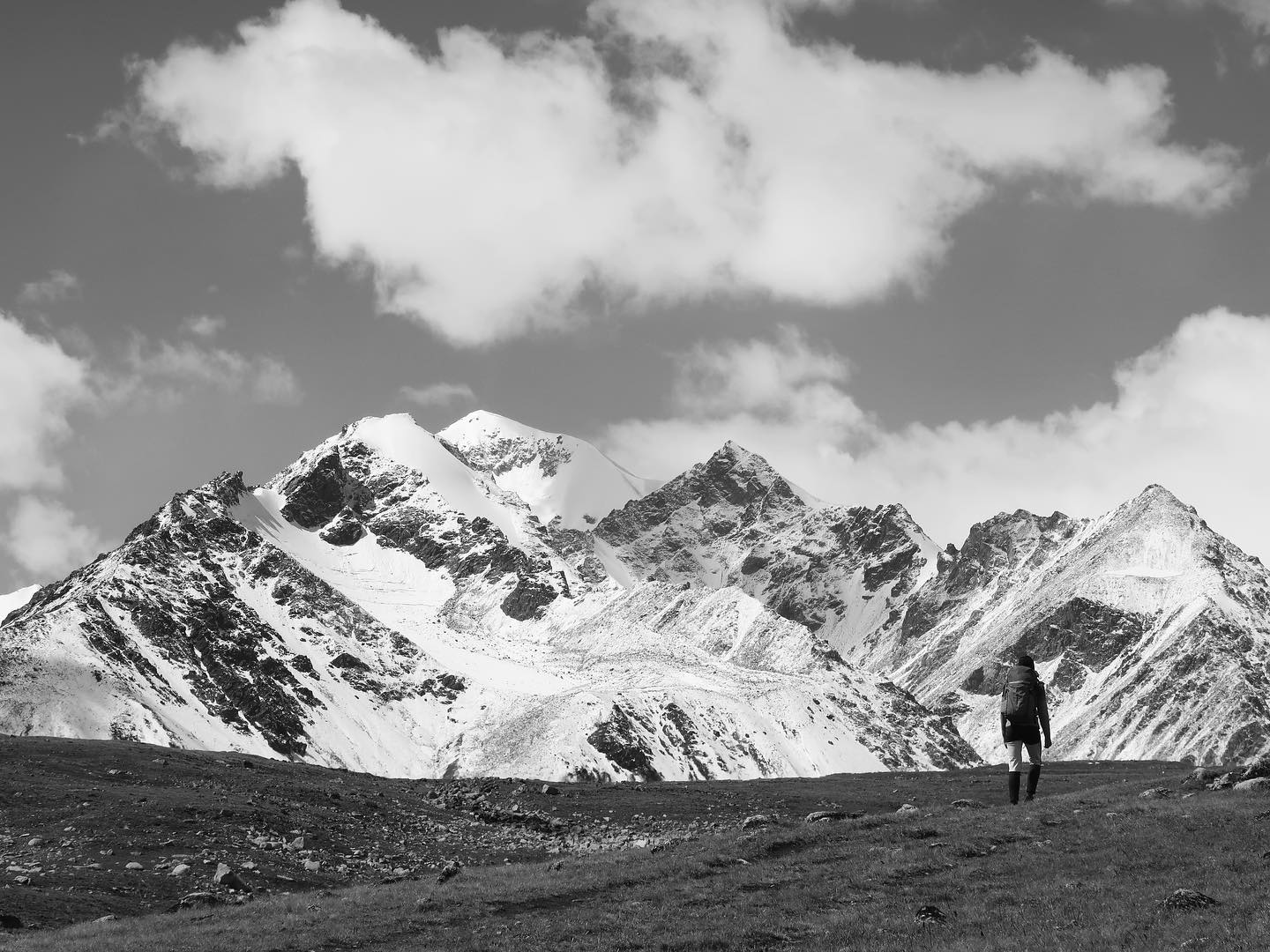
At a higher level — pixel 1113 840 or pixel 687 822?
pixel 687 822

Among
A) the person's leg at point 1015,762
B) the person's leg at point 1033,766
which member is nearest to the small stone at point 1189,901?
the person's leg at point 1033,766

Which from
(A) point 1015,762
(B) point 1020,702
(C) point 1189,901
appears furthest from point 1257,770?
(C) point 1189,901

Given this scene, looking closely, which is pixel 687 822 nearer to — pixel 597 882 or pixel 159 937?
pixel 597 882

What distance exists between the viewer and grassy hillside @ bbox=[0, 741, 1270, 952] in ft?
87.2

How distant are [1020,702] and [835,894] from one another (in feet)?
36.5

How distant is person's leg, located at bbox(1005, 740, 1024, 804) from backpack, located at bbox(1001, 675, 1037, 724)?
3.17ft

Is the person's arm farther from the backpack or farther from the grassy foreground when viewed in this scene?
the grassy foreground

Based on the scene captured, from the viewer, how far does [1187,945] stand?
23953 millimetres

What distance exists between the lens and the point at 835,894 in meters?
30.7

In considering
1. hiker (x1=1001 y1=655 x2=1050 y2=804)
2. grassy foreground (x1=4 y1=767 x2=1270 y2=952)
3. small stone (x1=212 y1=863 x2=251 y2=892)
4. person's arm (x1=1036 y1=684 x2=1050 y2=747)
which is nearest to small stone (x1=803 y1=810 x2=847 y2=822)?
grassy foreground (x1=4 y1=767 x2=1270 y2=952)

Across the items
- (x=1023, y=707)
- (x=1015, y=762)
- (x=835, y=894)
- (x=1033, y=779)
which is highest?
(x=1023, y=707)

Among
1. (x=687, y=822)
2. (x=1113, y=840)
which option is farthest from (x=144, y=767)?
(x=1113, y=840)

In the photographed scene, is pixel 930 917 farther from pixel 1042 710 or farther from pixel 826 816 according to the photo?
pixel 826 816

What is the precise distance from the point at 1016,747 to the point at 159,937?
24.6 metres
